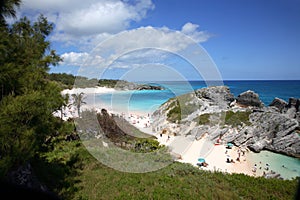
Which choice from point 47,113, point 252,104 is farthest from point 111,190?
point 252,104

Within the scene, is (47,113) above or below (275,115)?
above

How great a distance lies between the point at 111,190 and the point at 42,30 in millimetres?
4571

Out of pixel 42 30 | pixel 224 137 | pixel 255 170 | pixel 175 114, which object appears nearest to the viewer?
pixel 42 30

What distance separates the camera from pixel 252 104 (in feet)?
112

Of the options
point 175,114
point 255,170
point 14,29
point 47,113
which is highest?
point 14,29

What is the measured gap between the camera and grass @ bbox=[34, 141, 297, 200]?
19.2 ft

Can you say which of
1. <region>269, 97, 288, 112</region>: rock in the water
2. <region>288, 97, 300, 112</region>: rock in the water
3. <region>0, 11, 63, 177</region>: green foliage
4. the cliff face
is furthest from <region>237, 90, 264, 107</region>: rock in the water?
<region>0, 11, 63, 177</region>: green foliage

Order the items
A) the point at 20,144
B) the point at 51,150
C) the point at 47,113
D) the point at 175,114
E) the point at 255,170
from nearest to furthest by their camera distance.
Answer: the point at 20,144
the point at 47,113
the point at 51,150
the point at 255,170
the point at 175,114

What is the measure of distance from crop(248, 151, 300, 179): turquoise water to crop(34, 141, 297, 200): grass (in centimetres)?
610

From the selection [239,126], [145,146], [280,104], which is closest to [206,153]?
[145,146]

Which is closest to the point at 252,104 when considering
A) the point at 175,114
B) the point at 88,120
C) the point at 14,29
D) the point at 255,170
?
the point at 175,114

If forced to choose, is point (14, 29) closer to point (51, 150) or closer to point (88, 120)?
point (51, 150)

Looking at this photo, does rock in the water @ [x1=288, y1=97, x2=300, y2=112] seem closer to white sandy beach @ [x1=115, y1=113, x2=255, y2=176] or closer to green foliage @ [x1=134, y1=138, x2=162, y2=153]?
white sandy beach @ [x1=115, y1=113, x2=255, y2=176]

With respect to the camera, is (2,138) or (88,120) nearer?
(2,138)
